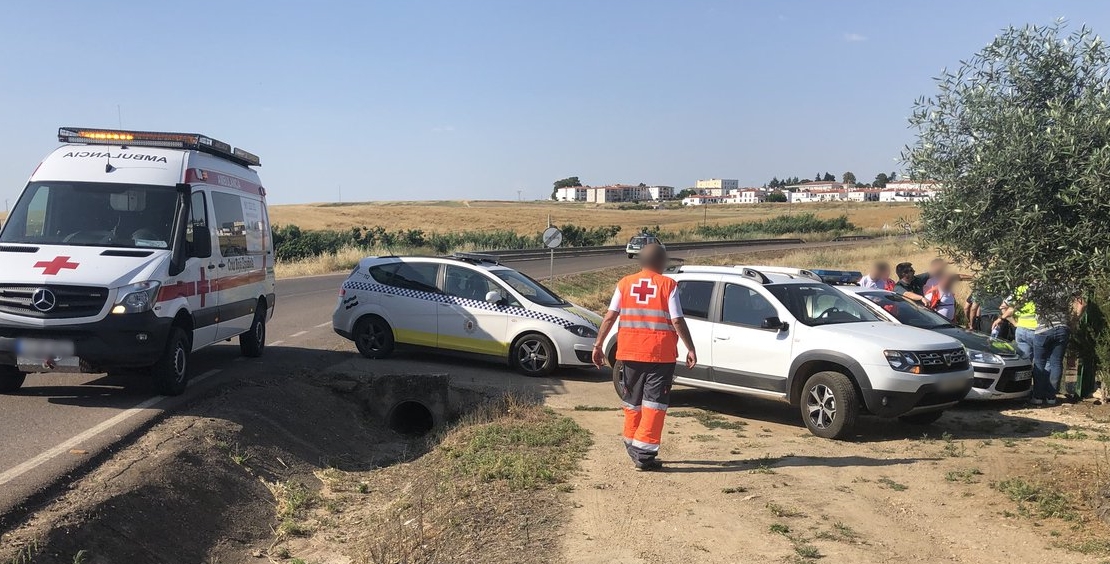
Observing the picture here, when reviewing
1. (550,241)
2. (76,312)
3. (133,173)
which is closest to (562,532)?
(76,312)

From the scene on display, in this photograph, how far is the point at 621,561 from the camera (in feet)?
17.3

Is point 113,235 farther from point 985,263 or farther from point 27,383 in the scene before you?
point 985,263

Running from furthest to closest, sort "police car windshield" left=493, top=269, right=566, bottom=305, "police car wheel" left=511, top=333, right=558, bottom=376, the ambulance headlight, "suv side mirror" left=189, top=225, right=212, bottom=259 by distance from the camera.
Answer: "police car windshield" left=493, top=269, right=566, bottom=305, "police car wheel" left=511, top=333, right=558, bottom=376, "suv side mirror" left=189, top=225, right=212, bottom=259, the ambulance headlight

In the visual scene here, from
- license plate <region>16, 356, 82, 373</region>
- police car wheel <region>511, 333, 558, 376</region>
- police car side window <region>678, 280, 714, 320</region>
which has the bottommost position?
police car wheel <region>511, 333, 558, 376</region>

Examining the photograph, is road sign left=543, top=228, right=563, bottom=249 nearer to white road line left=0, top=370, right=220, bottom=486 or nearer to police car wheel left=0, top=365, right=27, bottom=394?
white road line left=0, top=370, right=220, bottom=486

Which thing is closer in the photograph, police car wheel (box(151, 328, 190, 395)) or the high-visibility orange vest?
the high-visibility orange vest

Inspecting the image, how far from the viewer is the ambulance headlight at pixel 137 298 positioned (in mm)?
8266

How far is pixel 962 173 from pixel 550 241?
52.6 feet

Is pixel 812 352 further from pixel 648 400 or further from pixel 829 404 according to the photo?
pixel 648 400

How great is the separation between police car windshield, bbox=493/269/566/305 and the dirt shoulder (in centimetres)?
359

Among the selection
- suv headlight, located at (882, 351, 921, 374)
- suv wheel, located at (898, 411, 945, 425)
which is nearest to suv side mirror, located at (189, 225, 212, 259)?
suv headlight, located at (882, 351, 921, 374)

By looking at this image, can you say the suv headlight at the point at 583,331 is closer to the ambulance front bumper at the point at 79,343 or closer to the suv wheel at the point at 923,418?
the suv wheel at the point at 923,418

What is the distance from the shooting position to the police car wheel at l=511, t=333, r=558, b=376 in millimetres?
12531

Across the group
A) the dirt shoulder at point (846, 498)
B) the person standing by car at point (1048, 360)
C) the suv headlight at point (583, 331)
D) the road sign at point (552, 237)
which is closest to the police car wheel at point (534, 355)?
the suv headlight at point (583, 331)
